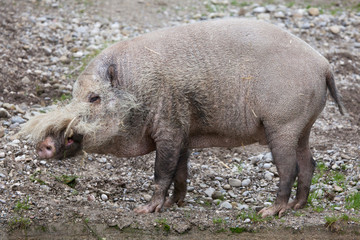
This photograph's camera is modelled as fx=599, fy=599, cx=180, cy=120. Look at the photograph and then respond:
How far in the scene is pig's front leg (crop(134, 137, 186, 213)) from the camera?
6184 millimetres

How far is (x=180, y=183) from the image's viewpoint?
6.74 m

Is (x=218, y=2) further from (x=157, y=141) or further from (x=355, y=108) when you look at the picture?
(x=157, y=141)

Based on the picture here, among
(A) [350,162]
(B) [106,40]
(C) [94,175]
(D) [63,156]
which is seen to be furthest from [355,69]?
(D) [63,156]

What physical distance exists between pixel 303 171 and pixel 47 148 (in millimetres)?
2775

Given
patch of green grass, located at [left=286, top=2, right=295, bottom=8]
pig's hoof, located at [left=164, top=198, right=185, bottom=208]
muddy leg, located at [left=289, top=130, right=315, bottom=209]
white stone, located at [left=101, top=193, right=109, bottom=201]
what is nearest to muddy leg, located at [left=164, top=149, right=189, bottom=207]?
pig's hoof, located at [left=164, top=198, right=185, bottom=208]

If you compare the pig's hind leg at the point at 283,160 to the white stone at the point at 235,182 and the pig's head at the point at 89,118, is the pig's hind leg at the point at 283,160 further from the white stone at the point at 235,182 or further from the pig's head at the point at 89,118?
the pig's head at the point at 89,118

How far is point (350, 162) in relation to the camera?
781cm

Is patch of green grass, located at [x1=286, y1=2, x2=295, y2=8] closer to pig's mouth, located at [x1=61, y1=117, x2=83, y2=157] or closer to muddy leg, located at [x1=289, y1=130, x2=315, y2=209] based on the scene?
muddy leg, located at [x1=289, y1=130, x2=315, y2=209]

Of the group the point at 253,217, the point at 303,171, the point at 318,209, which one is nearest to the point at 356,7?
the point at 303,171

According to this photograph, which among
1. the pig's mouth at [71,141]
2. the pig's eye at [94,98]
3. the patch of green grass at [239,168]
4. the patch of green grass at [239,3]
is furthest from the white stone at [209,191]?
the patch of green grass at [239,3]

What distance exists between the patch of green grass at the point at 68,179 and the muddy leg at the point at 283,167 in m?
2.18

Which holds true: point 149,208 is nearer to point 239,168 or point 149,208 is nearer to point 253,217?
point 253,217

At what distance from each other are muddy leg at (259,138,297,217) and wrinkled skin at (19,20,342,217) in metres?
0.01

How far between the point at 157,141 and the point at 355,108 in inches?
174
